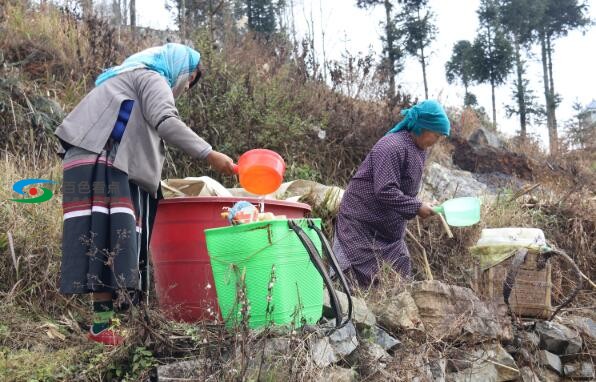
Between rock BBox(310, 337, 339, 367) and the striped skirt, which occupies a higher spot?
the striped skirt

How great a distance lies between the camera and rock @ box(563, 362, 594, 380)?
3861 millimetres

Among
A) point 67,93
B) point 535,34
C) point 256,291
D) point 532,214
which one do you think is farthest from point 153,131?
point 535,34

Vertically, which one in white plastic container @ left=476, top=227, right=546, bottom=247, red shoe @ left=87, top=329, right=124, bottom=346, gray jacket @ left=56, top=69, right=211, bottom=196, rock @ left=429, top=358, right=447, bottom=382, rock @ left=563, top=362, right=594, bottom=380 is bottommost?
rock @ left=563, top=362, right=594, bottom=380

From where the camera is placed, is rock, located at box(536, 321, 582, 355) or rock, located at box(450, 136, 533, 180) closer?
rock, located at box(536, 321, 582, 355)

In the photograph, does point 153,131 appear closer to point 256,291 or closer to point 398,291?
point 256,291

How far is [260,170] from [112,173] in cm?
62

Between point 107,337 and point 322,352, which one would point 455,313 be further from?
point 107,337

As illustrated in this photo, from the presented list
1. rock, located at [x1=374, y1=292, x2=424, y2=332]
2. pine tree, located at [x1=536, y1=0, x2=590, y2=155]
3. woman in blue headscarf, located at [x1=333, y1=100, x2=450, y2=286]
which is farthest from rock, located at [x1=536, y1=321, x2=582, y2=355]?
pine tree, located at [x1=536, y1=0, x2=590, y2=155]

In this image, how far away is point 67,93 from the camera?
19.3 ft

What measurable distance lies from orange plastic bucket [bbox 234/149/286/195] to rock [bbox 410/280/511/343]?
1192 millimetres

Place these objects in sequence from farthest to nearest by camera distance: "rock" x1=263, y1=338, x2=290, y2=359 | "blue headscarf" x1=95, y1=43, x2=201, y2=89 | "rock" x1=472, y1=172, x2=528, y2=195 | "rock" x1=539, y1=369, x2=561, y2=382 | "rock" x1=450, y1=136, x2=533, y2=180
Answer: "rock" x1=450, y1=136, x2=533, y2=180
"rock" x1=472, y1=172, x2=528, y2=195
"rock" x1=539, y1=369, x2=561, y2=382
"blue headscarf" x1=95, y1=43, x2=201, y2=89
"rock" x1=263, y1=338, x2=290, y2=359

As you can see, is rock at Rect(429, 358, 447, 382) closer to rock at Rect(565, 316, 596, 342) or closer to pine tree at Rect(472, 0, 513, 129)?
rock at Rect(565, 316, 596, 342)

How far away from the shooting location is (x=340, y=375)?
256cm

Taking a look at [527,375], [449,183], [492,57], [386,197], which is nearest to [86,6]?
[449,183]
